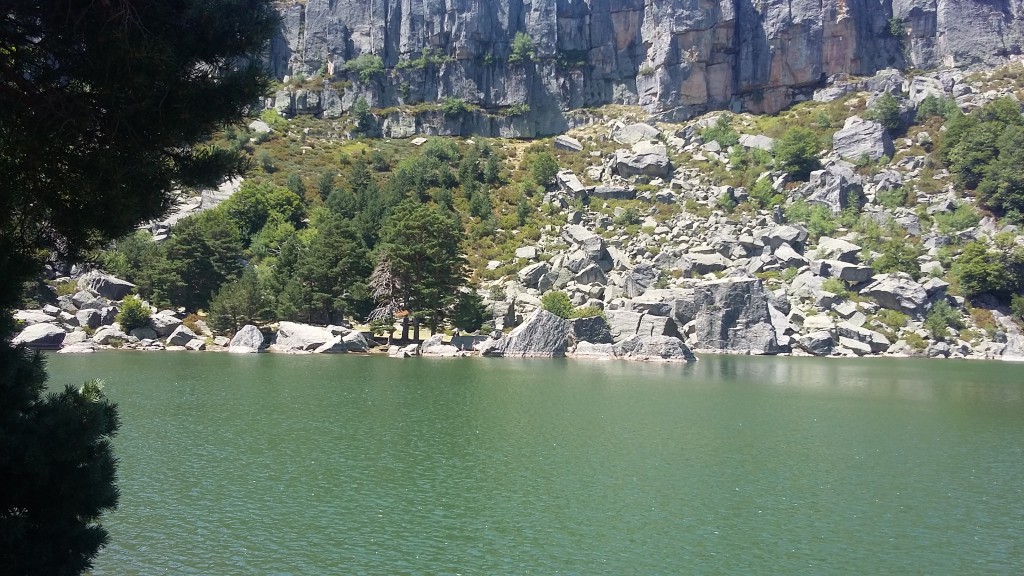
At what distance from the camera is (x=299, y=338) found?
5038 centimetres

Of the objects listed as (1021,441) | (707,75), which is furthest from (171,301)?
(707,75)

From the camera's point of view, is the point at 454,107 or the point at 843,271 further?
the point at 454,107

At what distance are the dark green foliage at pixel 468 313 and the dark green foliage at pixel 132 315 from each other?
74.1 ft

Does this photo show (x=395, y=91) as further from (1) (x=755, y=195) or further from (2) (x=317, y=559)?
(2) (x=317, y=559)

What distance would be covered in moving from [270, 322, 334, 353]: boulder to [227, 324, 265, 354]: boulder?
136 cm

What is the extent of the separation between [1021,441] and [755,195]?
56675 mm

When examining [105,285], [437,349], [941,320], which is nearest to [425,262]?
[437,349]

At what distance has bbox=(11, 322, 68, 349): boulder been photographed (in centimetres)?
4506

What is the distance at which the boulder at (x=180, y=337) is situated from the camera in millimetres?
50031

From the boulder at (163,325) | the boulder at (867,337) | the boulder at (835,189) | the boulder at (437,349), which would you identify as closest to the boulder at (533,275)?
the boulder at (437,349)

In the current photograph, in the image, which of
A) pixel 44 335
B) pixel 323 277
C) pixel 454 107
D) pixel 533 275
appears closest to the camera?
pixel 44 335

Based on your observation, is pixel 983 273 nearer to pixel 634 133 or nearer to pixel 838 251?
pixel 838 251

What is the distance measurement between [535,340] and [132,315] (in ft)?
96.2

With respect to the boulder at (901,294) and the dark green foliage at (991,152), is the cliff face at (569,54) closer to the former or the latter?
the dark green foliage at (991,152)
